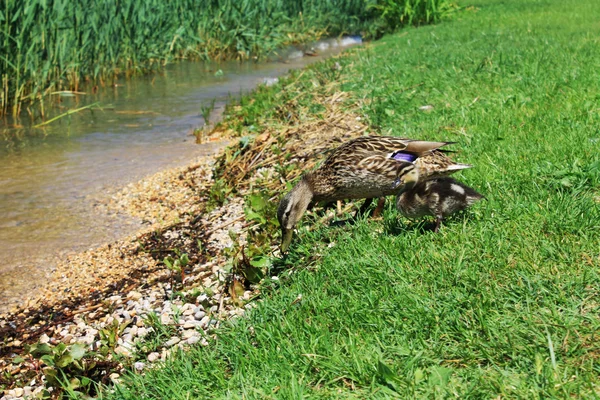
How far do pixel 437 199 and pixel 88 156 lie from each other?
6882 mm

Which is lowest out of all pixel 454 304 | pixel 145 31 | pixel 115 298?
pixel 115 298

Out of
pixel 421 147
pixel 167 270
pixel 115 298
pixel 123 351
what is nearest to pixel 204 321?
pixel 123 351

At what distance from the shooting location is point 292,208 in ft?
18.6

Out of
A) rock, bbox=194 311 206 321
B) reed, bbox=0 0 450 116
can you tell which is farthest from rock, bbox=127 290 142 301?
Result: reed, bbox=0 0 450 116

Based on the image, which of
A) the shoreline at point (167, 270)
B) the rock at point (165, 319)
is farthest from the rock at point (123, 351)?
the rock at point (165, 319)

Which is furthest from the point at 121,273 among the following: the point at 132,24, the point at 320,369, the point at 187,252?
the point at 132,24

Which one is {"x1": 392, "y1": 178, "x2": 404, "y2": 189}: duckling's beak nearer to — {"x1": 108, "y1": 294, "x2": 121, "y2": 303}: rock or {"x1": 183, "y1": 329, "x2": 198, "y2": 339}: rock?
{"x1": 183, "y1": 329, "x2": 198, "y2": 339}: rock

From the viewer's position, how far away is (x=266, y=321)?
172 inches

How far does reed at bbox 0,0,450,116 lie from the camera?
38.0ft

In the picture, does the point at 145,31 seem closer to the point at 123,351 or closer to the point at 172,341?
the point at 123,351

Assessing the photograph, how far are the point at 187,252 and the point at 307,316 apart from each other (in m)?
2.57

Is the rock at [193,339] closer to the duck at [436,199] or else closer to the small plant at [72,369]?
the small plant at [72,369]

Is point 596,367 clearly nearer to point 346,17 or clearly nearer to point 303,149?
point 303,149

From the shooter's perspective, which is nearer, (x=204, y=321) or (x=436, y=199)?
(x=436, y=199)
